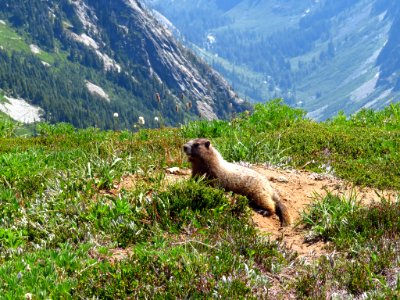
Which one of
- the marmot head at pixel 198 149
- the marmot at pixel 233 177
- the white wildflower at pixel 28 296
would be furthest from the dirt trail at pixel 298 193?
the white wildflower at pixel 28 296

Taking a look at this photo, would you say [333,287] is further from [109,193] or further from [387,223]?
[109,193]

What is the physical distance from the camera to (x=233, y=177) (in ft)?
34.2

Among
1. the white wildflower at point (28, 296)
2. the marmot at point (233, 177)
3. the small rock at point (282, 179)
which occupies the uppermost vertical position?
the small rock at point (282, 179)

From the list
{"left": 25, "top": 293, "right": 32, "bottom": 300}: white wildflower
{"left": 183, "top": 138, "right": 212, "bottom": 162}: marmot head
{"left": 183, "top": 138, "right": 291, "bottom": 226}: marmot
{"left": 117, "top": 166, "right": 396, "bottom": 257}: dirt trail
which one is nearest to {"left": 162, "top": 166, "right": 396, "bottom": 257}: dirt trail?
{"left": 117, "top": 166, "right": 396, "bottom": 257}: dirt trail

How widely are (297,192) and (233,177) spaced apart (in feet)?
5.42

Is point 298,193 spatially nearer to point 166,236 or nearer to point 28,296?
point 166,236

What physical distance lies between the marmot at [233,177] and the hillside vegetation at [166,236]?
0.90 m

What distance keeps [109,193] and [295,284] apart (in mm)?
4725

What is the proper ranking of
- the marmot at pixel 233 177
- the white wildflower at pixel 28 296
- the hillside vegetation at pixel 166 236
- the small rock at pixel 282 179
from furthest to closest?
the small rock at pixel 282 179
the marmot at pixel 233 177
the hillside vegetation at pixel 166 236
the white wildflower at pixel 28 296

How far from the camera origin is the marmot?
397 inches

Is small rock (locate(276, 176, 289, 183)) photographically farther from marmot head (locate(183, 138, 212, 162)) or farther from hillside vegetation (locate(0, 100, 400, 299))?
marmot head (locate(183, 138, 212, 162))

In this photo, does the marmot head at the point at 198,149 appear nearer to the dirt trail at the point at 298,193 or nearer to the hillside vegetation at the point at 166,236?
the dirt trail at the point at 298,193

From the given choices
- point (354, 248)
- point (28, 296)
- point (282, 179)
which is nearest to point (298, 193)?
point (282, 179)

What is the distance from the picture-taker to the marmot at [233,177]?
10.1m
